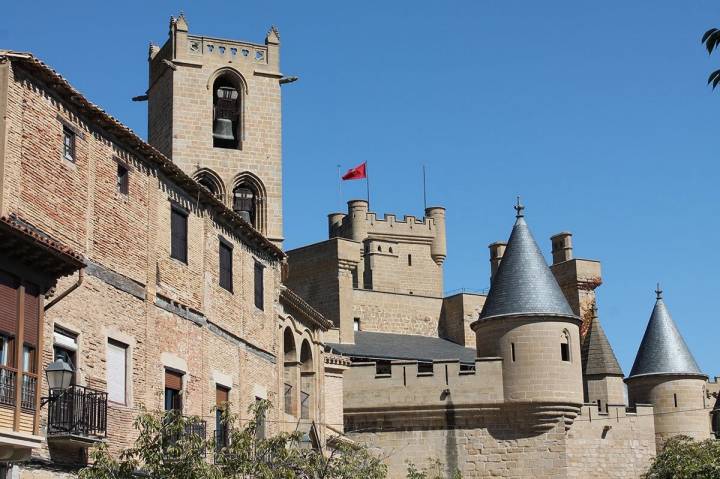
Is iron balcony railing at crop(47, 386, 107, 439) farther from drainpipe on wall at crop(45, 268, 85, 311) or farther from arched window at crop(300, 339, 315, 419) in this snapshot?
arched window at crop(300, 339, 315, 419)

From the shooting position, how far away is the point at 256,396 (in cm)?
2783

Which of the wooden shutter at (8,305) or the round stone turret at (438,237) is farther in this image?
the round stone turret at (438,237)

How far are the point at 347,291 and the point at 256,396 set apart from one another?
27.9 m

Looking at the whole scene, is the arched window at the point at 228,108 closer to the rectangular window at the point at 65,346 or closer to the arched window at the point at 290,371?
the arched window at the point at 290,371

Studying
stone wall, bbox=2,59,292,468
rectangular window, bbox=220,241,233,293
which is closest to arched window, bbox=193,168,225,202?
stone wall, bbox=2,59,292,468

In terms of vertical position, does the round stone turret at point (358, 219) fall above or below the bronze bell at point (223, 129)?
above

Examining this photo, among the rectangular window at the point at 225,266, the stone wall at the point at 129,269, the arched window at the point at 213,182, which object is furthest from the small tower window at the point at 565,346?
the rectangular window at the point at 225,266

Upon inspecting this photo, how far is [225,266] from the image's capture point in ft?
88.5

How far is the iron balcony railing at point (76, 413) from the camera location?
18891 millimetres

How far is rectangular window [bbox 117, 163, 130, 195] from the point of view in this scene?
2270cm

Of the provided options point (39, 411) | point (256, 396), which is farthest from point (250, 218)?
point (39, 411)

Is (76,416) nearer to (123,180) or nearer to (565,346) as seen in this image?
(123,180)

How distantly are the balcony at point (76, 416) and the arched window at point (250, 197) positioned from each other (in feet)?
57.4

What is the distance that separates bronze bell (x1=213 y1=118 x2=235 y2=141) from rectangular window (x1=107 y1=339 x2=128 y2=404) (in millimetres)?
16125
